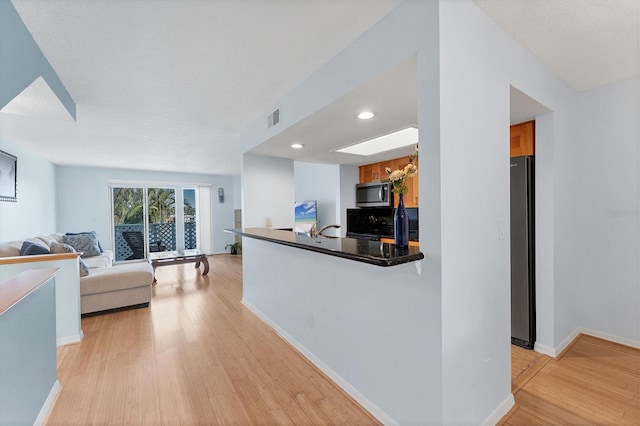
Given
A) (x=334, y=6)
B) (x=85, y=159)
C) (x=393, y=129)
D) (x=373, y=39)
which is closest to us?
(x=334, y=6)

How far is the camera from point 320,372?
226 cm

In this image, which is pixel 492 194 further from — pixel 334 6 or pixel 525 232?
pixel 334 6

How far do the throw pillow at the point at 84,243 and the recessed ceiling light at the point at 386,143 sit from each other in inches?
215

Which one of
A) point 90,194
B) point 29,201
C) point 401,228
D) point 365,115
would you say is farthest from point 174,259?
point 401,228

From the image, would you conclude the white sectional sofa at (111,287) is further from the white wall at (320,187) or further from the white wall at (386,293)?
the white wall at (320,187)

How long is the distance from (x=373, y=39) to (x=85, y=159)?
647 cm

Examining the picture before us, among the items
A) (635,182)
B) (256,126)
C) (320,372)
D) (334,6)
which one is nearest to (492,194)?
(334,6)

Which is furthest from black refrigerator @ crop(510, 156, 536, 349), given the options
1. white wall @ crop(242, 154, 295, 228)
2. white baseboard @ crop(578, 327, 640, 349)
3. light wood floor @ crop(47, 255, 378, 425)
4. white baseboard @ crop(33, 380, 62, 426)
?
white baseboard @ crop(33, 380, 62, 426)

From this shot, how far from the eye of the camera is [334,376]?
7.00ft

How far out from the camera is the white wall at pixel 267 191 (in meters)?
3.65

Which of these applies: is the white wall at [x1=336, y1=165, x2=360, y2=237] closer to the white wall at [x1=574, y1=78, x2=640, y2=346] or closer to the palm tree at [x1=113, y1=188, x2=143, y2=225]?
the white wall at [x1=574, y1=78, x2=640, y2=346]

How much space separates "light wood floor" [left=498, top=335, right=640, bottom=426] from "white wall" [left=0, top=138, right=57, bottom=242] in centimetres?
610

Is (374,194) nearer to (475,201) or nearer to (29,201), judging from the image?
(475,201)

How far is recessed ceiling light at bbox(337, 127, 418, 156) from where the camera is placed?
2947 mm
